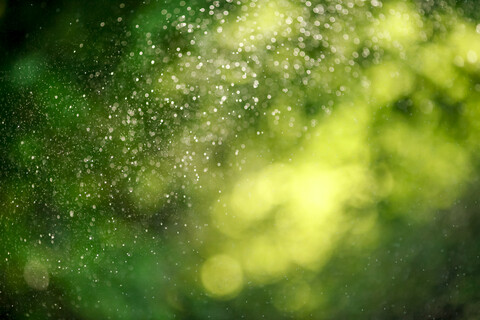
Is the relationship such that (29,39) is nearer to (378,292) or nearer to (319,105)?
(319,105)

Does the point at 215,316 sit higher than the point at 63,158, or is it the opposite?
the point at 63,158

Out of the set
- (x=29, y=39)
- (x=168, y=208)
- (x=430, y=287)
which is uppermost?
(x=29, y=39)

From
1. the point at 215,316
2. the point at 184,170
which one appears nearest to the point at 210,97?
the point at 184,170

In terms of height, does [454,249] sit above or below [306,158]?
below

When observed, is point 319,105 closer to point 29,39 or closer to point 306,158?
point 306,158

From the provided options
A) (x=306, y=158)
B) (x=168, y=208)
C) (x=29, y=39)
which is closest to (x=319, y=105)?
(x=306, y=158)
